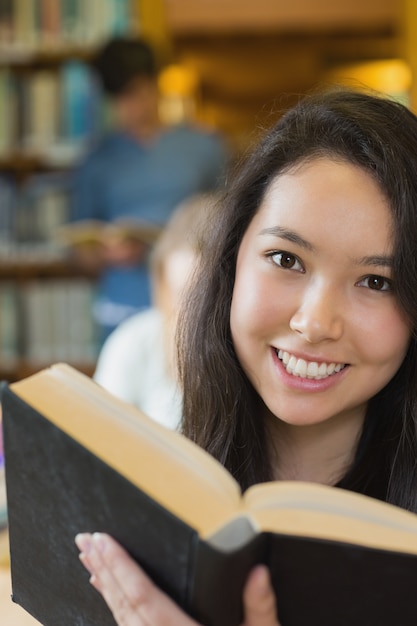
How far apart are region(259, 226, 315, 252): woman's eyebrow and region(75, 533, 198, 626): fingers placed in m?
0.36

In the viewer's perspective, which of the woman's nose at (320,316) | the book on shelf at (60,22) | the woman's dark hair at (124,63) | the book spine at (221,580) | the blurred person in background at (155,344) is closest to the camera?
the book spine at (221,580)

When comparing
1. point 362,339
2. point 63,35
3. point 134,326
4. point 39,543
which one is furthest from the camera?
point 63,35

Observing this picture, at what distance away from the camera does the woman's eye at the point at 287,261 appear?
97 cm

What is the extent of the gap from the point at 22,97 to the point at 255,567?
2.81m

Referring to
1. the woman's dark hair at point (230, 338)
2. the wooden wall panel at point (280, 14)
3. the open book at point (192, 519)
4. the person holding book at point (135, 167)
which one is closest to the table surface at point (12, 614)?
the open book at point (192, 519)

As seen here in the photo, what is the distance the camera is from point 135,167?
2930 millimetres

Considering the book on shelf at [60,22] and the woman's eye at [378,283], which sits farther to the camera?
the book on shelf at [60,22]

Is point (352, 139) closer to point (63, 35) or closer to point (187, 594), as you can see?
point (187, 594)

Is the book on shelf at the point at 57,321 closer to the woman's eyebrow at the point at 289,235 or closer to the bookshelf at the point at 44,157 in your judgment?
the bookshelf at the point at 44,157

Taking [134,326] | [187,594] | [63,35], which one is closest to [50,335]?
[63,35]

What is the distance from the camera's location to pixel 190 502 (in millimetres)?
676

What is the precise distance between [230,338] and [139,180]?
1889 mm

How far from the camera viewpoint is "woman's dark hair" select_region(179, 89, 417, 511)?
986 mm

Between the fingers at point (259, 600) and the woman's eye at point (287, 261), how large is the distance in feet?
1.21
